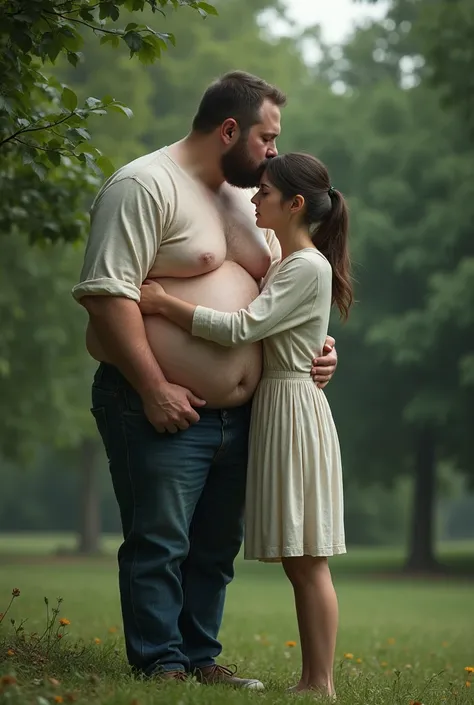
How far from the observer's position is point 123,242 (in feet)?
16.0

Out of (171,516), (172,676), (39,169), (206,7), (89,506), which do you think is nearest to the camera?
(172,676)

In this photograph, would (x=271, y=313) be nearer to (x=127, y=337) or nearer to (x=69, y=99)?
(x=127, y=337)

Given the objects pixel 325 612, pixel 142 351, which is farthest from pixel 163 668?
pixel 142 351

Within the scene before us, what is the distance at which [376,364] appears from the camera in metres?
23.5

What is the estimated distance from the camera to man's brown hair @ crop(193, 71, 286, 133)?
514 cm

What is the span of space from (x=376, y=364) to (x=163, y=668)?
18.9m

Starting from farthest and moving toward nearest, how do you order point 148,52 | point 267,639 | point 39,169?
point 267,639 < point 39,169 < point 148,52

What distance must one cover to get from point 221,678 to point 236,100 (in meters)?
2.51

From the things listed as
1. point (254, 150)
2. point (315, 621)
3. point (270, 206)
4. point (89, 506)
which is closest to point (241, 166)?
point (254, 150)

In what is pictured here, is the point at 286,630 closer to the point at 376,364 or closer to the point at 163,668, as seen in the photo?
the point at 163,668

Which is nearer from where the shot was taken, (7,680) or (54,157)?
(7,680)

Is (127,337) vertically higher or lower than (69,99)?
lower

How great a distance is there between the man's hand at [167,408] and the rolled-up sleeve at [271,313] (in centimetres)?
26

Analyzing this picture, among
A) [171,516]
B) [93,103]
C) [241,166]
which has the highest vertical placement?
[93,103]
